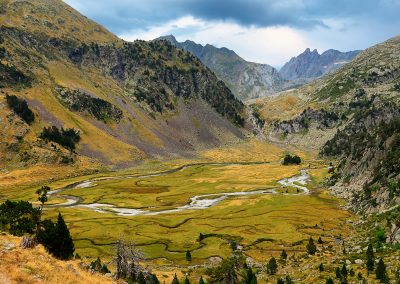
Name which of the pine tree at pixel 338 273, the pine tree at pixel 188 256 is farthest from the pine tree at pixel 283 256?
the pine tree at pixel 188 256

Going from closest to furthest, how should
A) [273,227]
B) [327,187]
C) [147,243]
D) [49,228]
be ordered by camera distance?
[49,228], [147,243], [273,227], [327,187]

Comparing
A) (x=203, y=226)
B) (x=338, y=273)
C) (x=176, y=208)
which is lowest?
(x=176, y=208)

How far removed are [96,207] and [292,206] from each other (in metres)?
65.5

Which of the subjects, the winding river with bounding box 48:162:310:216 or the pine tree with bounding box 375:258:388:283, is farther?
the winding river with bounding box 48:162:310:216

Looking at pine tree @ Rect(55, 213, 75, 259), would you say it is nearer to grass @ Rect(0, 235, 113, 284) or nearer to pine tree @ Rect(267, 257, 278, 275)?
grass @ Rect(0, 235, 113, 284)

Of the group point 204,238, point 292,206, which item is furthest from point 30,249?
point 292,206

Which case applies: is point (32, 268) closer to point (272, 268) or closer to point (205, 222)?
point (272, 268)

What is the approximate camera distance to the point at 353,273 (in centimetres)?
5956

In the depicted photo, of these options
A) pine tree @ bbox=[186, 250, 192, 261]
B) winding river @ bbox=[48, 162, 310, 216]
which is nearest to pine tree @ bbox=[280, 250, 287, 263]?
pine tree @ bbox=[186, 250, 192, 261]

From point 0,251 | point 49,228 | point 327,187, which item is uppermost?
point 0,251

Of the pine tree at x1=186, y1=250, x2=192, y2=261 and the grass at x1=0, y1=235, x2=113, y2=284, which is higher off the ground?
the grass at x1=0, y1=235, x2=113, y2=284

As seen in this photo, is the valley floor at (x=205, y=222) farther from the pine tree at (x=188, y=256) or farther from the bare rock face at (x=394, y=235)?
the bare rock face at (x=394, y=235)

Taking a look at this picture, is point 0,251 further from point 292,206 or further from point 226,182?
point 226,182

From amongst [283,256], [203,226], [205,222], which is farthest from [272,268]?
[205,222]
